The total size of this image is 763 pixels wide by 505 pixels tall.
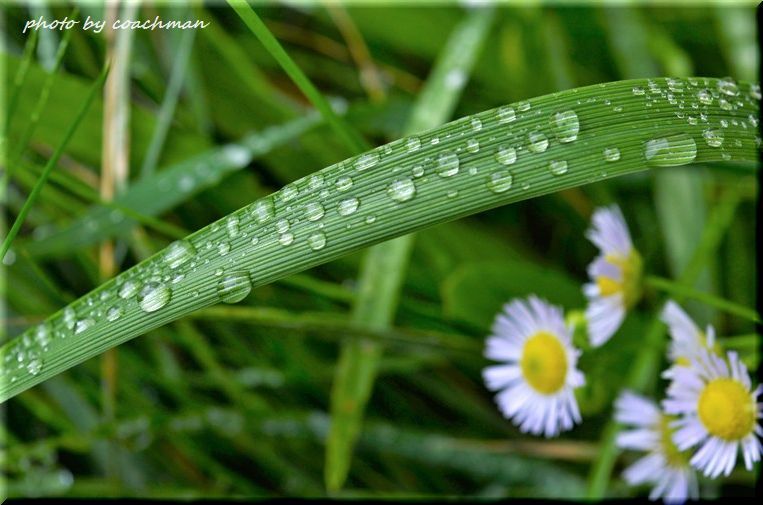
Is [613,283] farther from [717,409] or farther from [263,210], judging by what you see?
[263,210]

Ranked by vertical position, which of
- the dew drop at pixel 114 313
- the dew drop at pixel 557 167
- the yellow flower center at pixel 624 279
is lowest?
the dew drop at pixel 114 313

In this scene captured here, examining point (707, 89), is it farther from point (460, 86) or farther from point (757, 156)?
point (460, 86)

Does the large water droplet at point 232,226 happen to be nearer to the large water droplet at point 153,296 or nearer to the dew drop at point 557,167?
the large water droplet at point 153,296

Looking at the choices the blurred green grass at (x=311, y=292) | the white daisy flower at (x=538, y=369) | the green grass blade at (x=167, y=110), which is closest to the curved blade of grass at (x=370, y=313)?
the blurred green grass at (x=311, y=292)

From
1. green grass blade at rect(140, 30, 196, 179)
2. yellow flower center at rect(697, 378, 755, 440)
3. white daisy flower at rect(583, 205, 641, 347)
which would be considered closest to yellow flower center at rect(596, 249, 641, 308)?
white daisy flower at rect(583, 205, 641, 347)

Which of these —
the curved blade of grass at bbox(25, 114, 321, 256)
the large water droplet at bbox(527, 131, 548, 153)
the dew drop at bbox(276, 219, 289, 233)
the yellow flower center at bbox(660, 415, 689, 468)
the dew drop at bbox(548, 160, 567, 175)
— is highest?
the curved blade of grass at bbox(25, 114, 321, 256)

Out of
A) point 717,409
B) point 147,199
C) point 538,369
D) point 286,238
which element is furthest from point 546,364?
point 147,199

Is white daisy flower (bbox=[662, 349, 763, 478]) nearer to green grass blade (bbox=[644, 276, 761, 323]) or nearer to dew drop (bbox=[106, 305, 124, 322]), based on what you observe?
green grass blade (bbox=[644, 276, 761, 323])
